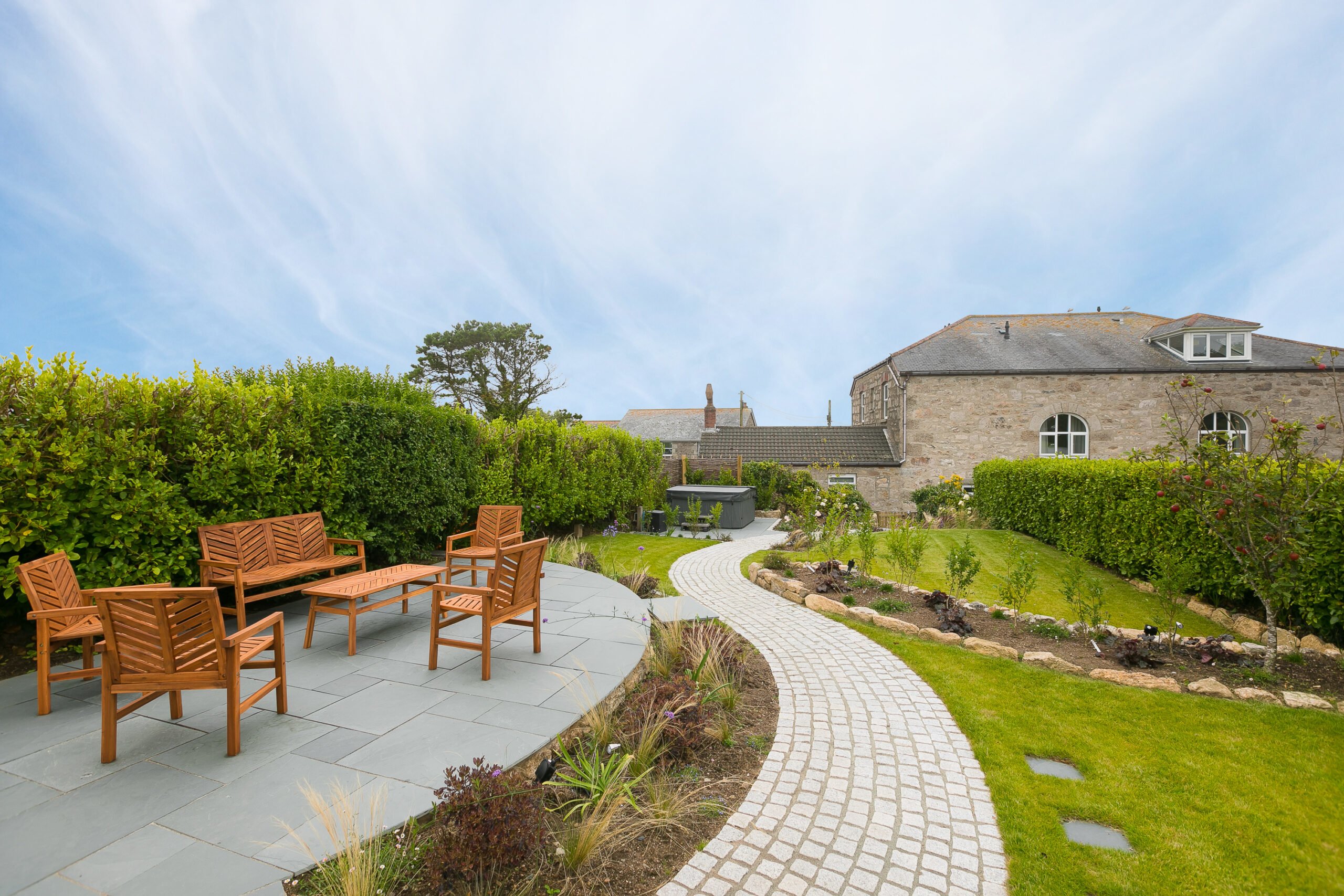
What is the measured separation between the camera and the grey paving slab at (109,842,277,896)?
197 cm

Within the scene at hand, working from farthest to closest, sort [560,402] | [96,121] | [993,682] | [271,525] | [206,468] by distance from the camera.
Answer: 1. [560,402]
2. [96,121]
3. [271,525]
4. [206,468]
5. [993,682]

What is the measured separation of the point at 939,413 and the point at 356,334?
62.3 feet

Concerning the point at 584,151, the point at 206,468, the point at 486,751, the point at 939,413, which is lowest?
the point at 486,751

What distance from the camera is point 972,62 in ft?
29.9

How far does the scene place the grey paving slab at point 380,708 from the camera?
331 cm

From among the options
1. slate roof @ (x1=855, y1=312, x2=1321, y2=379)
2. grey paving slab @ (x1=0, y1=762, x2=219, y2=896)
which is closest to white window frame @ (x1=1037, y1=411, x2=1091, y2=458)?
slate roof @ (x1=855, y1=312, x2=1321, y2=379)

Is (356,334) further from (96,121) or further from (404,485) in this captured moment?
(404,485)

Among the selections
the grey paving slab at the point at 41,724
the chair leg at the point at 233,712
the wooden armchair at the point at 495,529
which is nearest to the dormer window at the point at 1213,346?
the wooden armchair at the point at 495,529

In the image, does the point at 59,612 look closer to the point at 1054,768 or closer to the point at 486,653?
the point at 486,653

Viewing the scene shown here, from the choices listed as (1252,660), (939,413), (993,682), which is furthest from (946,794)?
(939,413)

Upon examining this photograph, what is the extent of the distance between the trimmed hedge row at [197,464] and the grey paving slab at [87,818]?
2222 millimetres

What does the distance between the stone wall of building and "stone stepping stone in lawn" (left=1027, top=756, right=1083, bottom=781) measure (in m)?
18.7

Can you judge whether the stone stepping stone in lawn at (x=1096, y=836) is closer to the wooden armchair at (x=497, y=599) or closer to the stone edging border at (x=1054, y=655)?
the stone edging border at (x=1054, y=655)

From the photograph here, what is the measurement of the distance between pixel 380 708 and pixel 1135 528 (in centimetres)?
937
